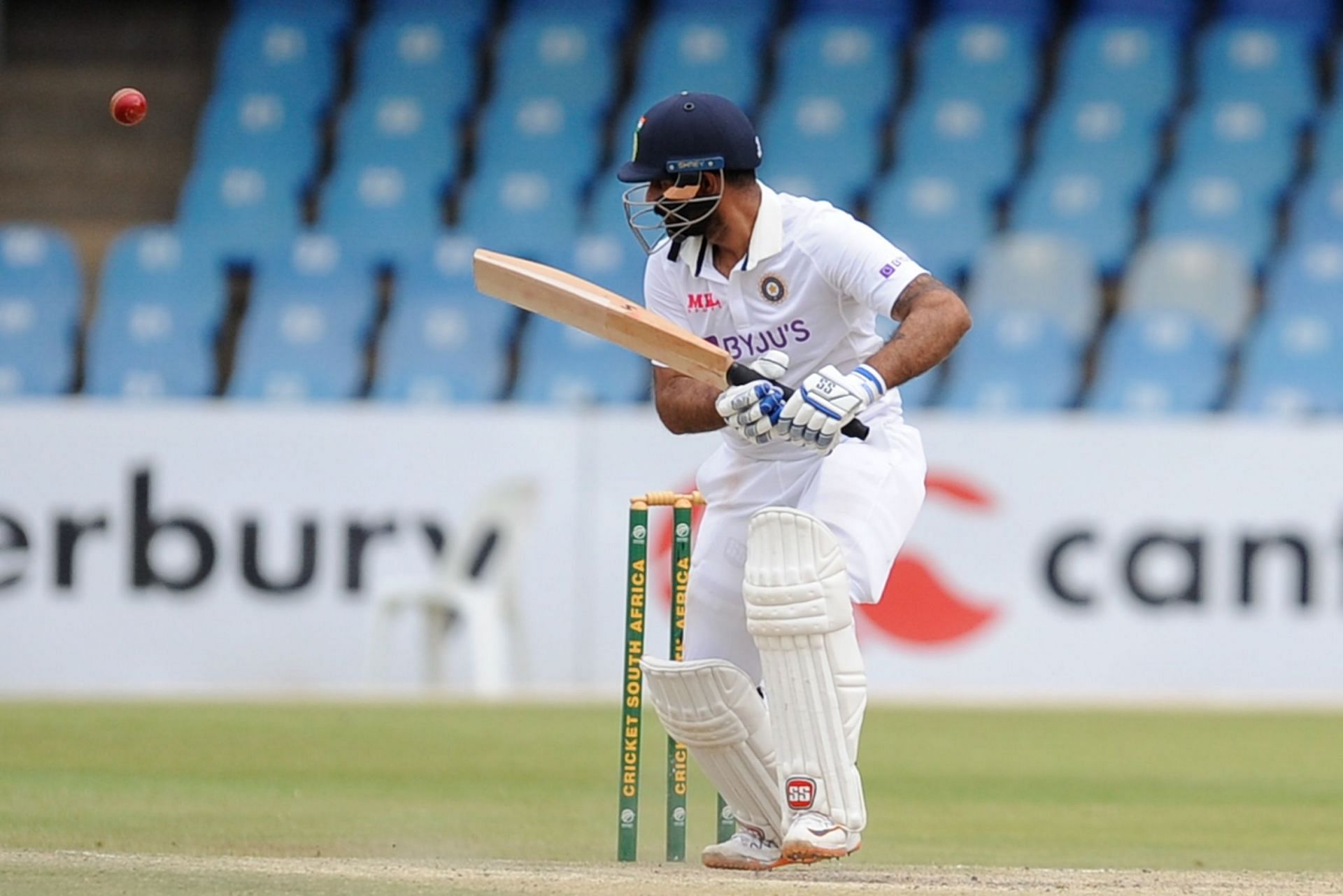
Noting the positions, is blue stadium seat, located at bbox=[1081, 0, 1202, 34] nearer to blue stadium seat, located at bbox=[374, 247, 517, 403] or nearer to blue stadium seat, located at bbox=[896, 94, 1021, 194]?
blue stadium seat, located at bbox=[896, 94, 1021, 194]

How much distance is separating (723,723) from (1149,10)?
383 inches

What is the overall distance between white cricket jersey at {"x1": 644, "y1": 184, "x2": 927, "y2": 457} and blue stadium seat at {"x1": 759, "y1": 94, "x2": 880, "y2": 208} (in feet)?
24.8

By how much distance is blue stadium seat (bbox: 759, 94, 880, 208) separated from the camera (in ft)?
41.1

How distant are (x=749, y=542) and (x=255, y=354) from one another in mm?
7280

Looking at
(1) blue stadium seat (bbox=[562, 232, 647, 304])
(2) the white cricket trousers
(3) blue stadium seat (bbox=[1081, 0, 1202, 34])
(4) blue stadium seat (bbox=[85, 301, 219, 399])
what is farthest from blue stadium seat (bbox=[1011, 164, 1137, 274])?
(2) the white cricket trousers

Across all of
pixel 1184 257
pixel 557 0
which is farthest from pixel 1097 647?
pixel 557 0

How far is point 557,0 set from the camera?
13.7 metres

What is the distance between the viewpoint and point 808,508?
4672 millimetres

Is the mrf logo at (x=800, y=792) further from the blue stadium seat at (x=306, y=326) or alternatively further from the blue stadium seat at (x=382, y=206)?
the blue stadium seat at (x=382, y=206)

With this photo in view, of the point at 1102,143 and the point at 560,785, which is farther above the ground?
the point at 1102,143

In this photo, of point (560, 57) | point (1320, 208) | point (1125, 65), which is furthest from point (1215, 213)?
point (560, 57)

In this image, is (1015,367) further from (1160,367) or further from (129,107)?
(129,107)

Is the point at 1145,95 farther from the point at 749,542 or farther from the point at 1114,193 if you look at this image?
the point at 749,542

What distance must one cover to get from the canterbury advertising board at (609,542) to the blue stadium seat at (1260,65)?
3640mm
